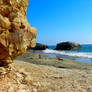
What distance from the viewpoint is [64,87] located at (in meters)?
5.23

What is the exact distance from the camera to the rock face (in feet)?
12.7

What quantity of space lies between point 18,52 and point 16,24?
928mm

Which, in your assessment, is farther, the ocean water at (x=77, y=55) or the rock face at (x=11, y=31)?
the ocean water at (x=77, y=55)

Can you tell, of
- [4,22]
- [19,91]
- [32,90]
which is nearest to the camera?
[4,22]

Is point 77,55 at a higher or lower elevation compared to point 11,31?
lower

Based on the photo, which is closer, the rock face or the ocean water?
the rock face

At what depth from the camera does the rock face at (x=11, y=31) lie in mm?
3879

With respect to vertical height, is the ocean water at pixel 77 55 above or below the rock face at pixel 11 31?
below

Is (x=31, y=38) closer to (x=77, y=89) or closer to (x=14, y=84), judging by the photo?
(x=14, y=84)

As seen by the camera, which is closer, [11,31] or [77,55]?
[11,31]

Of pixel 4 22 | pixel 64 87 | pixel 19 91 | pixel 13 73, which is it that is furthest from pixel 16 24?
pixel 64 87

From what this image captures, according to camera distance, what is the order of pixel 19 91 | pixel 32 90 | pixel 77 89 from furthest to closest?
pixel 77 89, pixel 32 90, pixel 19 91

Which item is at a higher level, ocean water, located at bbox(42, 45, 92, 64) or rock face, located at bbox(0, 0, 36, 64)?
rock face, located at bbox(0, 0, 36, 64)

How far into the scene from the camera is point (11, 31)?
411 cm
